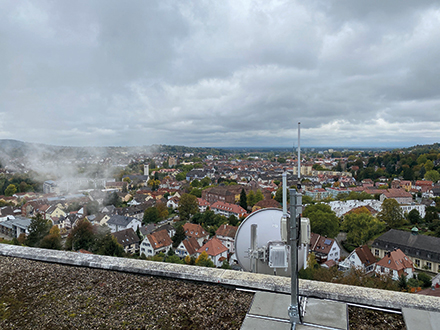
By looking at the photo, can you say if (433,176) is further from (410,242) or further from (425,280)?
(425,280)

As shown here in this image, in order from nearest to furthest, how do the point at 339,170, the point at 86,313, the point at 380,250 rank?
the point at 86,313 < the point at 380,250 < the point at 339,170

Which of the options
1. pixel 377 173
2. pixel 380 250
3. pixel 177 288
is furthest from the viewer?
pixel 377 173

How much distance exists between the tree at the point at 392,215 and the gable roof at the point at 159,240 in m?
22.0

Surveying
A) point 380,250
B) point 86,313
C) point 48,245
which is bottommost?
point 380,250

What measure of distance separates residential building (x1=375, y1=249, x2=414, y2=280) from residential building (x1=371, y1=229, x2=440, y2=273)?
2723 mm

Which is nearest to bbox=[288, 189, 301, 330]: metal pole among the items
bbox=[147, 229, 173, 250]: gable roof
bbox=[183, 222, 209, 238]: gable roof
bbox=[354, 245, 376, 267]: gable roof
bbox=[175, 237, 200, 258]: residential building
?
bbox=[175, 237, 200, 258]: residential building

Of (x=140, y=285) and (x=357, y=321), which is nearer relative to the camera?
(x=357, y=321)

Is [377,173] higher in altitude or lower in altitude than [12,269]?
lower

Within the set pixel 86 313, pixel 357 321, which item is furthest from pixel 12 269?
pixel 357 321

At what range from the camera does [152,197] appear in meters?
40.0

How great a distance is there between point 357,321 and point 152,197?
39.4 meters

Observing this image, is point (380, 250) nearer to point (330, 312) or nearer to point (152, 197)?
point (330, 312)

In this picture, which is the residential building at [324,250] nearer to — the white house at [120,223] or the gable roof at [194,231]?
the gable roof at [194,231]

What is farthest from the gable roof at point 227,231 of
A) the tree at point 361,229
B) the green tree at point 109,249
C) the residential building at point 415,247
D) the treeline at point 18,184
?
the treeline at point 18,184
